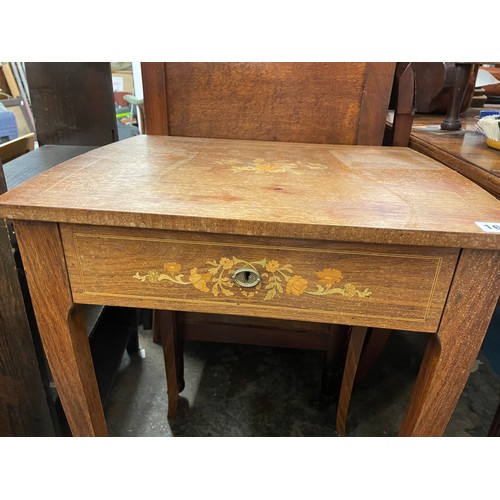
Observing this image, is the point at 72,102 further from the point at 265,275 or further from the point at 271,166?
the point at 265,275

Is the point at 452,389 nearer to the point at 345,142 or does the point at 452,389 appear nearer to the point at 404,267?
the point at 404,267

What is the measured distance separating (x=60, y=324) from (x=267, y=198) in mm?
380

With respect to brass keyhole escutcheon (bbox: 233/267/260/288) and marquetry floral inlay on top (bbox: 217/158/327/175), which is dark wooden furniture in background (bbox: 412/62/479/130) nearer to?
marquetry floral inlay on top (bbox: 217/158/327/175)

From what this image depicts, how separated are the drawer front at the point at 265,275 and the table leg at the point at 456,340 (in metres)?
0.02

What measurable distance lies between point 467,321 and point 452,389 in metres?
0.12

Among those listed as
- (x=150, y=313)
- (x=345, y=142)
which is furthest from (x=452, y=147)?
(x=150, y=313)

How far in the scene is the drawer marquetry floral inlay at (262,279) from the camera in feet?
1.78

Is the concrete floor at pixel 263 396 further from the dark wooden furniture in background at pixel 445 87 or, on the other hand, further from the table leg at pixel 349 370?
the dark wooden furniture in background at pixel 445 87

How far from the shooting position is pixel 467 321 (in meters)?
0.54

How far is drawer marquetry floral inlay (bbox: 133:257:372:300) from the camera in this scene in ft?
1.78

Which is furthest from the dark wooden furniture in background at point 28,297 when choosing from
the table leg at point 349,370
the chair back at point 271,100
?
the table leg at point 349,370

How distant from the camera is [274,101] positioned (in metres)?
0.95

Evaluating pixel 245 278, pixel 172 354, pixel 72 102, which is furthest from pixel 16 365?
pixel 72 102

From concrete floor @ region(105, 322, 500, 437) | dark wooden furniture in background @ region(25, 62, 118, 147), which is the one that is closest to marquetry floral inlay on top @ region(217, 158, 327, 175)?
concrete floor @ region(105, 322, 500, 437)
